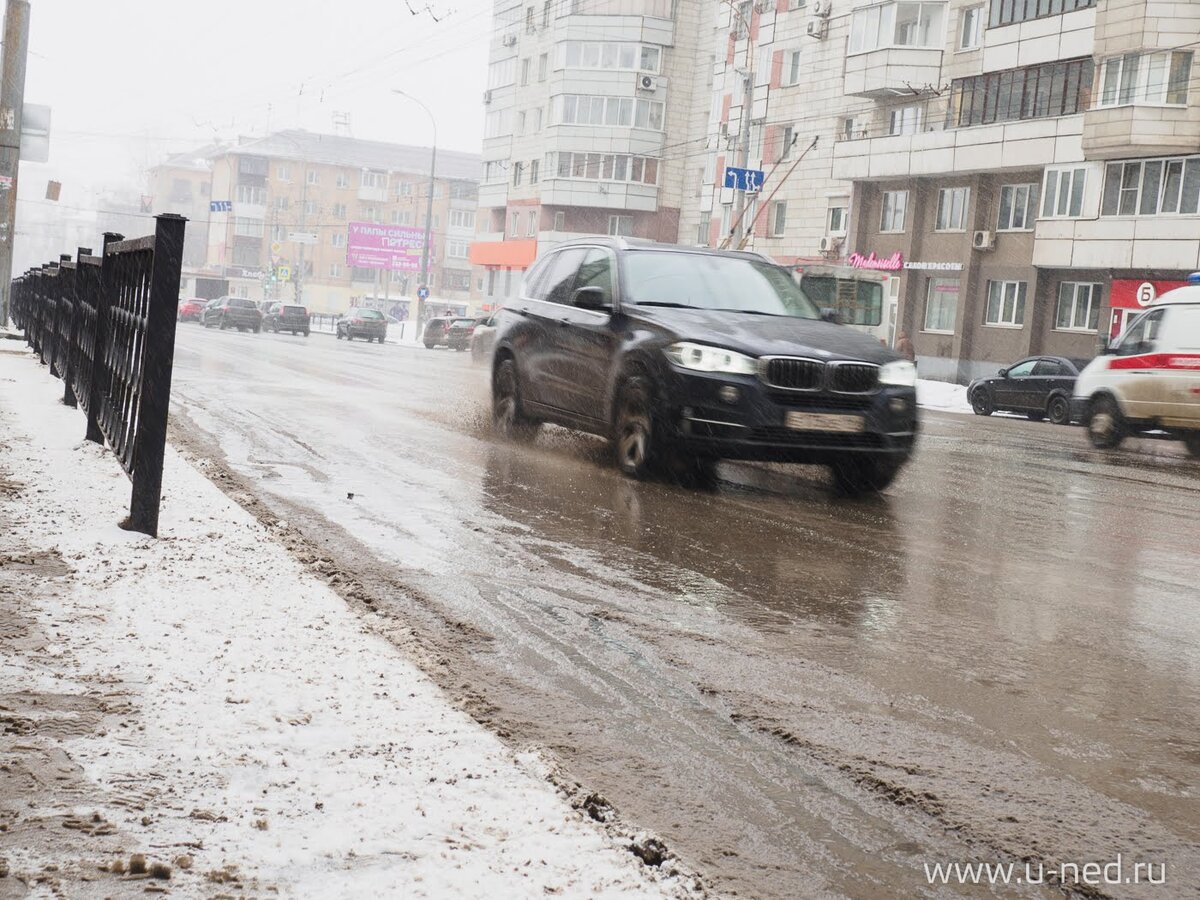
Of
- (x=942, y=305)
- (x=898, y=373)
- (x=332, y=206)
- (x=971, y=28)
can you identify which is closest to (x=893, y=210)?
(x=942, y=305)

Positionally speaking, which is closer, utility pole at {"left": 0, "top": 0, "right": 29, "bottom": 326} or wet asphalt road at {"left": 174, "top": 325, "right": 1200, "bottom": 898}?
wet asphalt road at {"left": 174, "top": 325, "right": 1200, "bottom": 898}

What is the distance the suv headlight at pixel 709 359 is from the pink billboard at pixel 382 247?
82.8 metres

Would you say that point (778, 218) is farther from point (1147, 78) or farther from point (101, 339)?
point (101, 339)

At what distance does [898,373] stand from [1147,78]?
31.9 m

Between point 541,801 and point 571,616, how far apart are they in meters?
2.09

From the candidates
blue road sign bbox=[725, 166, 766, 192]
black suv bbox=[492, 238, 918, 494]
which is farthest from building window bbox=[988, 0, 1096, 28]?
black suv bbox=[492, 238, 918, 494]

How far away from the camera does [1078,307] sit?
133 feet

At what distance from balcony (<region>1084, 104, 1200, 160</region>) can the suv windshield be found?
2992 centimetres

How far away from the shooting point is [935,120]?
151ft

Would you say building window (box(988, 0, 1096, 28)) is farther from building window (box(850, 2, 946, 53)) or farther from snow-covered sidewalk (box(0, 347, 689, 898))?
snow-covered sidewalk (box(0, 347, 689, 898))

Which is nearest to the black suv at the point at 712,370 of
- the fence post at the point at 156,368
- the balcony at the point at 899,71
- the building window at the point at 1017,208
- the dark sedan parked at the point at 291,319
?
the fence post at the point at 156,368

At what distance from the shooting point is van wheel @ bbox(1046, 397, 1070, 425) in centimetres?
2827

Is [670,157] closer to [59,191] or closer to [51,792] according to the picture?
[59,191]

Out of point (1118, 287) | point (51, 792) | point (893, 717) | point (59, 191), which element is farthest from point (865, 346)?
point (1118, 287)
